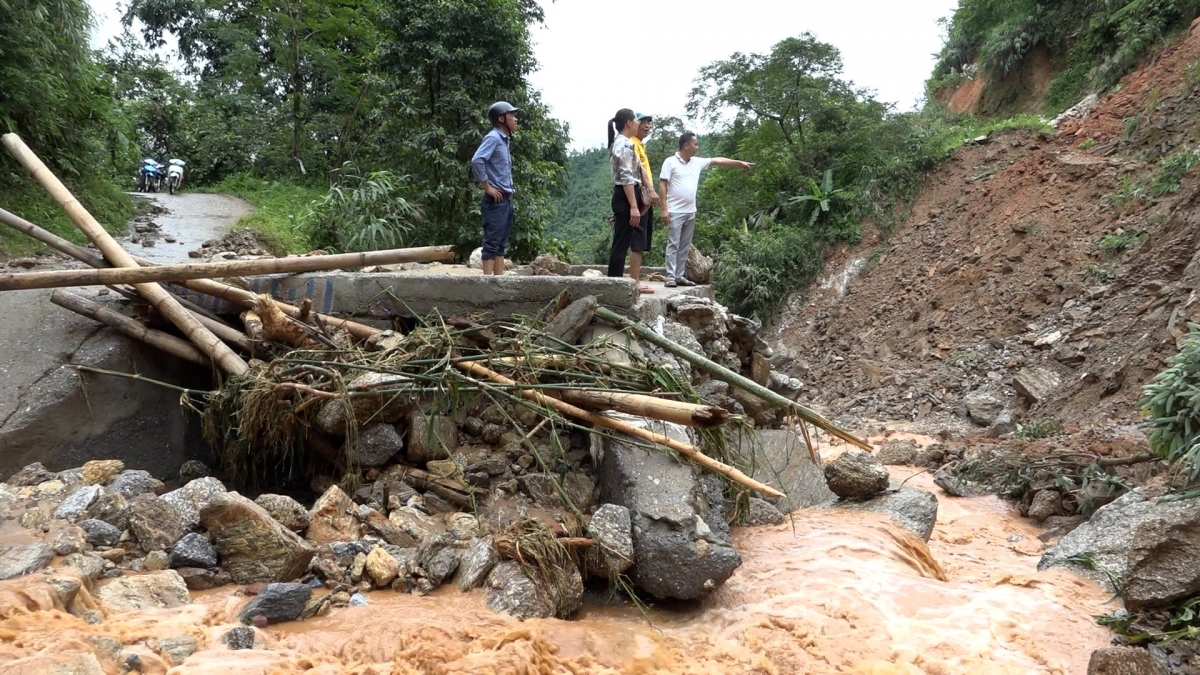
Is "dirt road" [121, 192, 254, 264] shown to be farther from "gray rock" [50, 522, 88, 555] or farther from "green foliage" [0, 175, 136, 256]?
"gray rock" [50, 522, 88, 555]

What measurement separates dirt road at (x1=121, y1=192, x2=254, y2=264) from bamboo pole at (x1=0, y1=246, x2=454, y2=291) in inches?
143

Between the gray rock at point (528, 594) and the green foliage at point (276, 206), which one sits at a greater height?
the green foliage at point (276, 206)

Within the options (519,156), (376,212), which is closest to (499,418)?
(376,212)

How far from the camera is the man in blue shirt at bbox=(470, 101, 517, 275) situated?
5.36 meters

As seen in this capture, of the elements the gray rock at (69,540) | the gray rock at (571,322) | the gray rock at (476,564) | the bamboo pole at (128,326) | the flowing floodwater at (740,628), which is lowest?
the flowing floodwater at (740,628)

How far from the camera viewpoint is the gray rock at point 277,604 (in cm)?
283

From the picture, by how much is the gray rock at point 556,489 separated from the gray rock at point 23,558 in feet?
6.46

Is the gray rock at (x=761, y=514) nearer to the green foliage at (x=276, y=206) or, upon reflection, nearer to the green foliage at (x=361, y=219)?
the green foliage at (x=361, y=219)

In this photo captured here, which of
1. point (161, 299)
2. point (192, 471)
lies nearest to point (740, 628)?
point (192, 471)

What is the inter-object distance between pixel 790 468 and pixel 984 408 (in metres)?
4.31

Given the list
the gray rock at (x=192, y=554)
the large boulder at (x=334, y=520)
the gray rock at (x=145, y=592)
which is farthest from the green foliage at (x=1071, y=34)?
the gray rock at (x=145, y=592)

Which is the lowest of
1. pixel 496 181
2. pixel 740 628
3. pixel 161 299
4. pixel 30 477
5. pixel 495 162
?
pixel 740 628

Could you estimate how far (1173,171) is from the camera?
31.3 ft

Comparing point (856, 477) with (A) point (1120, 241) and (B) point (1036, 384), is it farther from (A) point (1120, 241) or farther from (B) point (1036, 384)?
(A) point (1120, 241)
